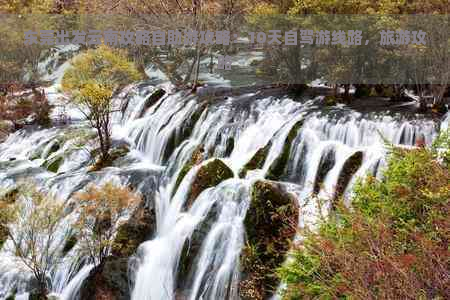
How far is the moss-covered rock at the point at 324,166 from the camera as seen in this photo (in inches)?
631

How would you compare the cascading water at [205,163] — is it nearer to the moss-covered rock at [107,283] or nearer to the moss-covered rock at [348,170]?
the moss-covered rock at [348,170]

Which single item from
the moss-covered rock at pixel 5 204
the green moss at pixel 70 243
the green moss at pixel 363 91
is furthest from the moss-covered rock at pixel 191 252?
the green moss at pixel 363 91

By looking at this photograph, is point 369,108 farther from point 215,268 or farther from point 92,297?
point 92,297

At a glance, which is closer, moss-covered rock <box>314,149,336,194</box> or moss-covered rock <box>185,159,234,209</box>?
moss-covered rock <box>314,149,336,194</box>

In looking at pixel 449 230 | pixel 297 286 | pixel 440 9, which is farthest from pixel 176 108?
pixel 449 230

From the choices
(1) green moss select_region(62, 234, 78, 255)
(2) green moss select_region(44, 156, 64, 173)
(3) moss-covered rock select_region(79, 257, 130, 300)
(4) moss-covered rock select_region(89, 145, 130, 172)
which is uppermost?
(4) moss-covered rock select_region(89, 145, 130, 172)

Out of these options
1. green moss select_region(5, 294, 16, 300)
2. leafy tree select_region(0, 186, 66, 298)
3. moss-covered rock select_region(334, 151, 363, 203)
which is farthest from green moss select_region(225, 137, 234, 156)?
green moss select_region(5, 294, 16, 300)

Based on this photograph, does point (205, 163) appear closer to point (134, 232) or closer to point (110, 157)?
point (134, 232)

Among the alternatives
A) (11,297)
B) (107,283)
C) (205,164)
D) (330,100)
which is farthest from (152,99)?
(11,297)

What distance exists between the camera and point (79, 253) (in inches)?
619

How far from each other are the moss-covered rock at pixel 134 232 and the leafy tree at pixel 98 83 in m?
5.99

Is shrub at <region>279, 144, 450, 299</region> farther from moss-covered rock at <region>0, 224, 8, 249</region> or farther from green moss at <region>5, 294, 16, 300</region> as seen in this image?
green moss at <region>5, 294, 16, 300</region>

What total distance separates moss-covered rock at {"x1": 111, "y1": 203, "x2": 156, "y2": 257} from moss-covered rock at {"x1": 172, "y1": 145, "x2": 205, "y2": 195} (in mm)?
1429

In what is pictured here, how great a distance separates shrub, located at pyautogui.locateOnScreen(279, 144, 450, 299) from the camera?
650cm
